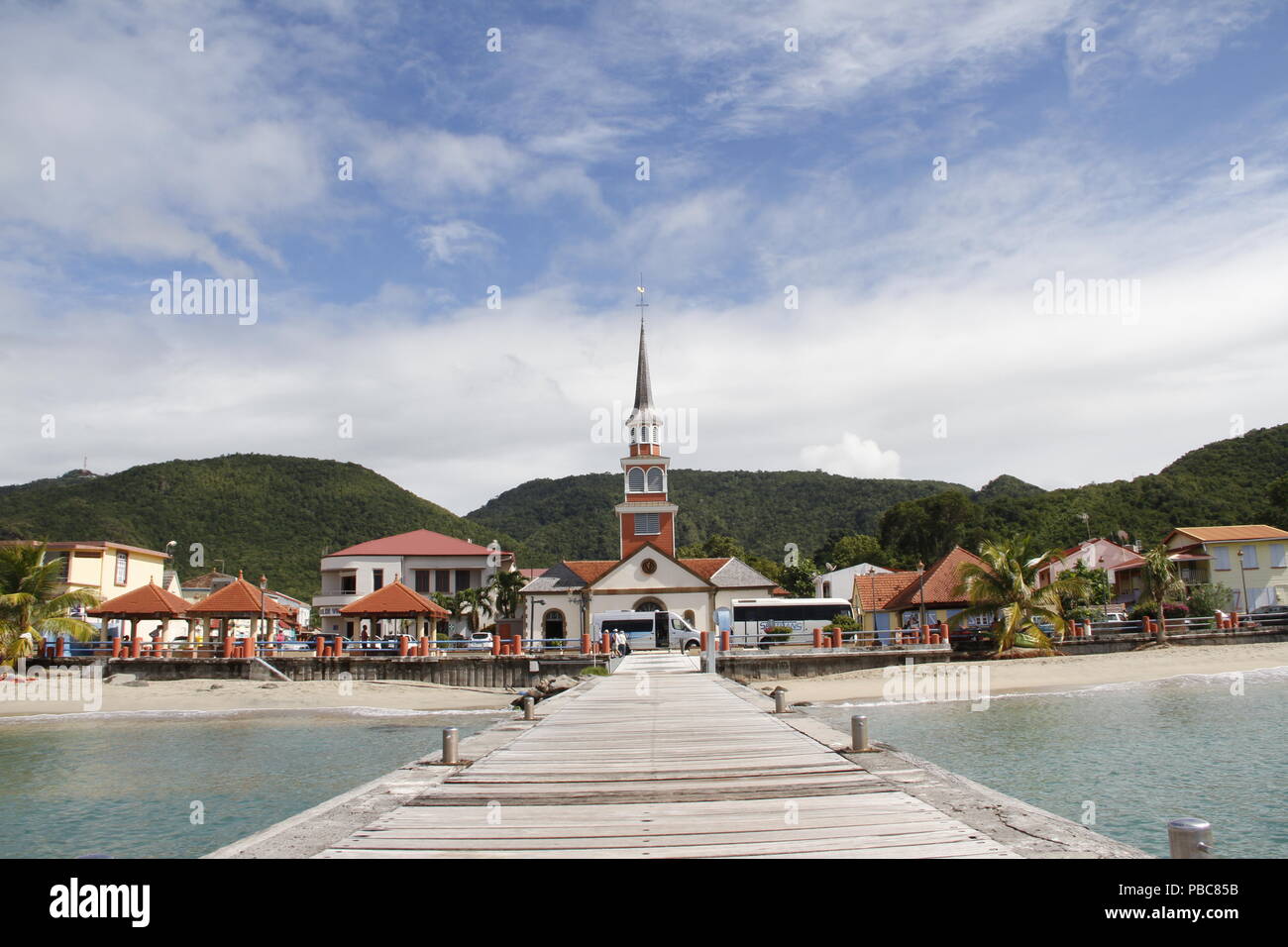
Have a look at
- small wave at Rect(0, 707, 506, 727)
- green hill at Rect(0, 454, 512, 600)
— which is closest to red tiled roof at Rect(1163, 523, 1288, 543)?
small wave at Rect(0, 707, 506, 727)

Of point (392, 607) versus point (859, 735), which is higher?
point (859, 735)

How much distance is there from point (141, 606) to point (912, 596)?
40.6 metres

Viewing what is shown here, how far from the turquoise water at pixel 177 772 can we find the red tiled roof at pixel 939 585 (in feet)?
92.7

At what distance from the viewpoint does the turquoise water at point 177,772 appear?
13305mm

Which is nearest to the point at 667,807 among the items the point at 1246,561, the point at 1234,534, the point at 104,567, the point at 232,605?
the point at 232,605

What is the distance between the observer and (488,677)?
126ft

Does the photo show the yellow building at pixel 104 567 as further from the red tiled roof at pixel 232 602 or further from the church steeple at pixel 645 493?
the church steeple at pixel 645 493

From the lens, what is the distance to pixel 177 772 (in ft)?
62.2

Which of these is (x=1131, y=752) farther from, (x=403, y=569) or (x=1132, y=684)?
(x=403, y=569)

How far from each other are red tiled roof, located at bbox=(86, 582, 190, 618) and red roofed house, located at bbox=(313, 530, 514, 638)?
2075 centimetres

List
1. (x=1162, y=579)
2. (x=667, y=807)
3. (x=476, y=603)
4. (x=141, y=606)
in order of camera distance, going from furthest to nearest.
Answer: (x=476, y=603) < (x=1162, y=579) < (x=141, y=606) < (x=667, y=807)

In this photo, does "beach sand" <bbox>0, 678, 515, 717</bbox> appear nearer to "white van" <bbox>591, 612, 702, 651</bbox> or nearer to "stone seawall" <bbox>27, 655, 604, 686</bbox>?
"stone seawall" <bbox>27, 655, 604, 686</bbox>

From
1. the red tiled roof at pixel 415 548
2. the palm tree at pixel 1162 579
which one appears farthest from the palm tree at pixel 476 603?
the palm tree at pixel 1162 579
